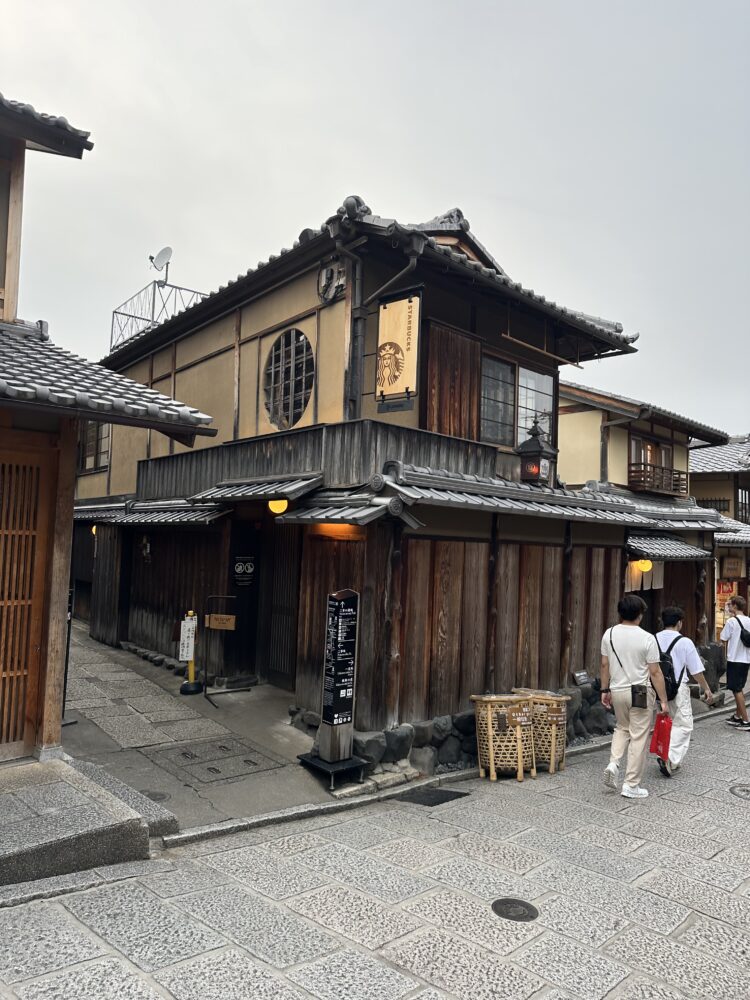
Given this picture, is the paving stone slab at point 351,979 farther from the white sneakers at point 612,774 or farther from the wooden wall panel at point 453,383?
the wooden wall panel at point 453,383

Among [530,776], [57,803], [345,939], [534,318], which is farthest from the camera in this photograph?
[534,318]

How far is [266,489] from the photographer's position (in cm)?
1022

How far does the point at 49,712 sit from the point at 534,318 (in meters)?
11.1

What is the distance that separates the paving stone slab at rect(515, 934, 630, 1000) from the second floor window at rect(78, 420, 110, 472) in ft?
57.8

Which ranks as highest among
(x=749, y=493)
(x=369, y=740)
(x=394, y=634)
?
(x=749, y=493)

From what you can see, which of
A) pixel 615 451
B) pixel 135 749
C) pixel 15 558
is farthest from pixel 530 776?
pixel 615 451

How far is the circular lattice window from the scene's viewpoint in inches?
438

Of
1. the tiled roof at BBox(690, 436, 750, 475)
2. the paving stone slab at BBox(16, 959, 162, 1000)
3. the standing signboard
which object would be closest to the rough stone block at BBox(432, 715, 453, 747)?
the standing signboard

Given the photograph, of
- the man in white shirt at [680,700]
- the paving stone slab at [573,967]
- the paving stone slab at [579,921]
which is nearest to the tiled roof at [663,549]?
the man in white shirt at [680,700]

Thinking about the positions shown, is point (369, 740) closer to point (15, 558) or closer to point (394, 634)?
point (394, 634)

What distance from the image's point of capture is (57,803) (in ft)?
20.1

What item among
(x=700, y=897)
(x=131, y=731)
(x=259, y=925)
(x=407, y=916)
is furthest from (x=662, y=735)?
(x=131, y=731)

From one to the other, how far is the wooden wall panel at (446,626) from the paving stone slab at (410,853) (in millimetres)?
2974

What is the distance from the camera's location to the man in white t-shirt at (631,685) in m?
8.27
